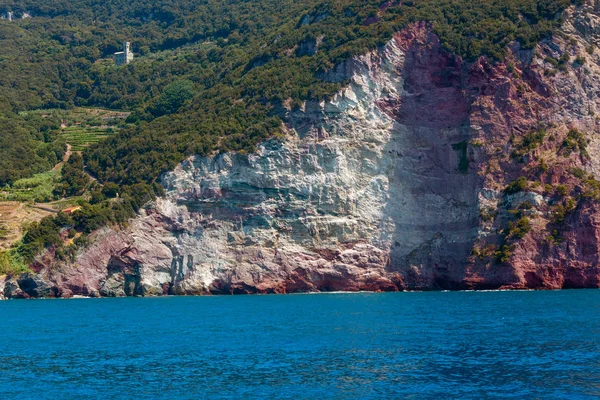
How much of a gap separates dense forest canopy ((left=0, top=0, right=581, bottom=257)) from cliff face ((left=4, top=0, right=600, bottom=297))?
7.34 feet

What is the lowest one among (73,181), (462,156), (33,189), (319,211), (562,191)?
(319,211)

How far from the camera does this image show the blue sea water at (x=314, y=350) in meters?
34.4

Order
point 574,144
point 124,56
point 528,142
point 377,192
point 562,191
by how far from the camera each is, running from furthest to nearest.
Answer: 1. point 124,56
2. point 377,192
3. point 528,142
4. point 574,144
5. point 562,191

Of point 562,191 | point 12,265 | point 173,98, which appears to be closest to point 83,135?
point 173,98

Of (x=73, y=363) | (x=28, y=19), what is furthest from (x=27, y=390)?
(x=28, y=19)

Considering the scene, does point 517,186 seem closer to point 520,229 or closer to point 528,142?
point 520,229

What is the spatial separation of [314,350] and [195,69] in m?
87.5

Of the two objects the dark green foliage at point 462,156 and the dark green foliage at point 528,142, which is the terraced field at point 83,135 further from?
the dark green foliage at point 528,142

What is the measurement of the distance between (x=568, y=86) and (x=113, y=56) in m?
87.4

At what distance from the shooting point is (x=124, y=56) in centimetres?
14275

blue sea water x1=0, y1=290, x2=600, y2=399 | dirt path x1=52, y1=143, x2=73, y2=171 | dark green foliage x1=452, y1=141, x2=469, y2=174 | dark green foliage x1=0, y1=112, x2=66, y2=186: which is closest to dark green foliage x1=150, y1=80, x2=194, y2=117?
dirt path x1=52, y1=143, x2=73, y2=171

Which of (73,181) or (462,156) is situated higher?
(462,156)

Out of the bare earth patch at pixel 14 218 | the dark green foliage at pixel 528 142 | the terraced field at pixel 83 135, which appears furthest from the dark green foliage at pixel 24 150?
the dark green foliage at pixel 528 142

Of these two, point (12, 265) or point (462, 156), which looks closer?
point (12, 265)
